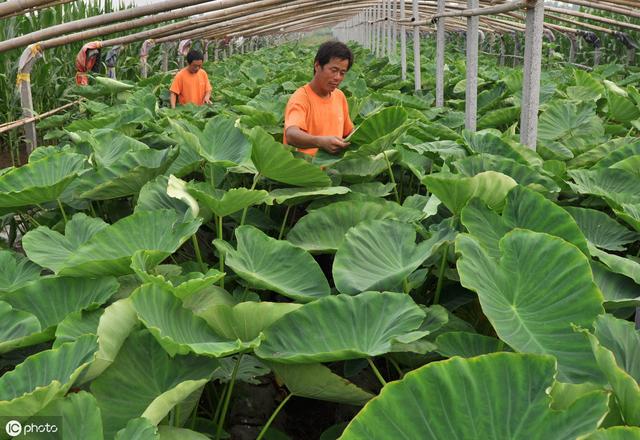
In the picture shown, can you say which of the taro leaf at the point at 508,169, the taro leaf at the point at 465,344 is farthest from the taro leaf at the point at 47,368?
the taro leaf at the point at 508,169

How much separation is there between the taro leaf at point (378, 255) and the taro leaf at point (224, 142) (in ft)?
1.86

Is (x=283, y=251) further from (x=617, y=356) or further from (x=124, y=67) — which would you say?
(x=124, y=67)

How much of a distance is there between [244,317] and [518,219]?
0.64 meters

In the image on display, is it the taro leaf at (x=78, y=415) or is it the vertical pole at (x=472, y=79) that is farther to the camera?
the vertical pole at (x=472, y=79)

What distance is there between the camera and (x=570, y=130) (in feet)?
9.15

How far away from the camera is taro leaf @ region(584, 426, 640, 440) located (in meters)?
0.75

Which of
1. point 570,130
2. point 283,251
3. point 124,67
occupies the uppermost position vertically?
point 283,251

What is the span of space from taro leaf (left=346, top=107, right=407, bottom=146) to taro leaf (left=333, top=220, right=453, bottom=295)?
1.83 ft

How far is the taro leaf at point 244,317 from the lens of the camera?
1164mm

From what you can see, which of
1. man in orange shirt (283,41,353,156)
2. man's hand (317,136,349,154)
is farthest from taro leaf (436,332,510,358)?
man in orange shirt (283,41,353,156)

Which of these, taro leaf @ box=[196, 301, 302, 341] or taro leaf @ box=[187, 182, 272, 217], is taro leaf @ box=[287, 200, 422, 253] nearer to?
taro leaf @ box=[187, 182, 272, 217]

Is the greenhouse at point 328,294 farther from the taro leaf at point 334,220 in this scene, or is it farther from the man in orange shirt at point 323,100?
the man in orange shirt at point 323,100

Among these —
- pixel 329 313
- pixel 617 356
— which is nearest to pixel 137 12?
pixel 329 313

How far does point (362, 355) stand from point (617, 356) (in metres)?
0.37
